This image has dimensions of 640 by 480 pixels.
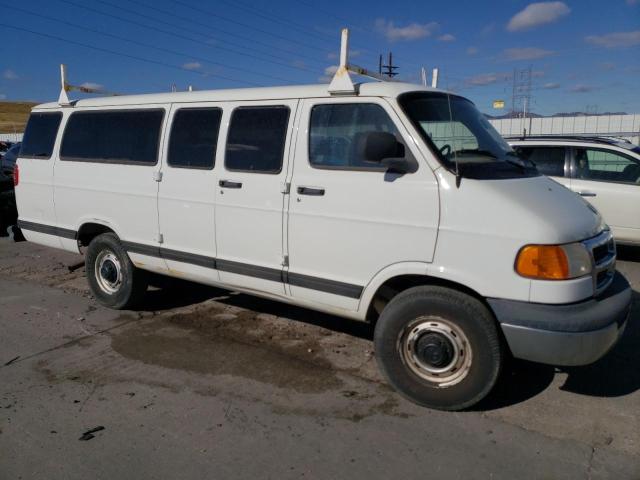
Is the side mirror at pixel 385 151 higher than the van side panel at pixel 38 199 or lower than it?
higher

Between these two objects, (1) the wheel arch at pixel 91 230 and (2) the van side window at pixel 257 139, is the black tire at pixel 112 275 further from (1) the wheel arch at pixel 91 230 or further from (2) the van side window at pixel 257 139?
(2) the van side window at pixel 257 139

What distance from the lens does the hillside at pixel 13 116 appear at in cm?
5816

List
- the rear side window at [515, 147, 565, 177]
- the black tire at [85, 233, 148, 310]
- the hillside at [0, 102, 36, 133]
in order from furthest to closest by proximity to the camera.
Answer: the hillside at [0, 102, 36, 133], the rear side window at [515, 147, 565, 177], the black tire at [85, 233, 148, 310]

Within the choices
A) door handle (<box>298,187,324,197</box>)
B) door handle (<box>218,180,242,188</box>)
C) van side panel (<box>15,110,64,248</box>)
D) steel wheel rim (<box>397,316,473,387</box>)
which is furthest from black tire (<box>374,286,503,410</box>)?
van side panel (<box>15,110,64,248</box>)

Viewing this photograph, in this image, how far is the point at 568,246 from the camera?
3240 millimetres

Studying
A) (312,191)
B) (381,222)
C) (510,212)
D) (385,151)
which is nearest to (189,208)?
(312,191)

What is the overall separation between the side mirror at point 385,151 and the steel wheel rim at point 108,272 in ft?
10.9

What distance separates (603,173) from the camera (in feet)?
26.2

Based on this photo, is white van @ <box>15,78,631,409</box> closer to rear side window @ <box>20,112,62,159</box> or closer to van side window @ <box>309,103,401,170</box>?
van side window @ <box>309,103,401,170</box>

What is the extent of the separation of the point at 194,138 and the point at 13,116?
76.4 meters

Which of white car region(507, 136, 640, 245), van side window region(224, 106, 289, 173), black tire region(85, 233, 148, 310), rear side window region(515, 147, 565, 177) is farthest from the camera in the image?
rear side window region(515, 147, 565, 177)

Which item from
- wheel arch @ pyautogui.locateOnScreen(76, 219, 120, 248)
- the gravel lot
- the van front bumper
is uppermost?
wheel arch @ pyautogui.locateOnScreen(76, 219, 120, 248)

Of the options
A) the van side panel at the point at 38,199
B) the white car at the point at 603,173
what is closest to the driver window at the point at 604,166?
the white car at the point at 603,173

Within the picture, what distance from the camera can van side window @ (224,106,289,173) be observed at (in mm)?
4266
